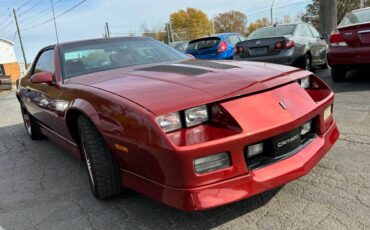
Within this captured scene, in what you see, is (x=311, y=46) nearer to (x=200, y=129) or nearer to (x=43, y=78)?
(x=43, y=78)

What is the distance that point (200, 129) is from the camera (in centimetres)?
222

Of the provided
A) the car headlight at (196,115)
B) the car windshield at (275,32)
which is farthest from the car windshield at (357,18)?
the car headlight at (196,115)

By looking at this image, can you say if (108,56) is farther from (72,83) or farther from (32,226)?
(32,226)

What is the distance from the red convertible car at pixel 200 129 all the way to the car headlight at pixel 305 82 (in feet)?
0.05

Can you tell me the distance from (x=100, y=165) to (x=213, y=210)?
2.89ft

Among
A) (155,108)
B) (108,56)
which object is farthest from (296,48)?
(155,108)

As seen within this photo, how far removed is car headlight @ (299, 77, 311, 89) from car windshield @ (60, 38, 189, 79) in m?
1.46

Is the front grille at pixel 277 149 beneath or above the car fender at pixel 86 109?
beneath

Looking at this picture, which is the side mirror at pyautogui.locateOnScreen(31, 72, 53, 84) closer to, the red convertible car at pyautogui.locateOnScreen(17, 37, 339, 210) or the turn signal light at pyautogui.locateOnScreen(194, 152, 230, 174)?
the red convertible car at pyautogui.locateOnScreen(17, 37, 339, 210)

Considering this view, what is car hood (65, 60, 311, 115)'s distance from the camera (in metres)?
2.26

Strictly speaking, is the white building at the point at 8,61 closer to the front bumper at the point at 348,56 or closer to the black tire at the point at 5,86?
the black tire at the point at 5,86

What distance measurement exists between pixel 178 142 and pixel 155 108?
0.26 m

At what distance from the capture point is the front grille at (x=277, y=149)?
88.7 inches

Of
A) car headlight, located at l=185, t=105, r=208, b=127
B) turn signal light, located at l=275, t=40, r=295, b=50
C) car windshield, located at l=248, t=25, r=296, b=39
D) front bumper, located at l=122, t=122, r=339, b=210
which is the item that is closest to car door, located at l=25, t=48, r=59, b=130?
front bumper, located at l=122, t=122, r=339, b=210
